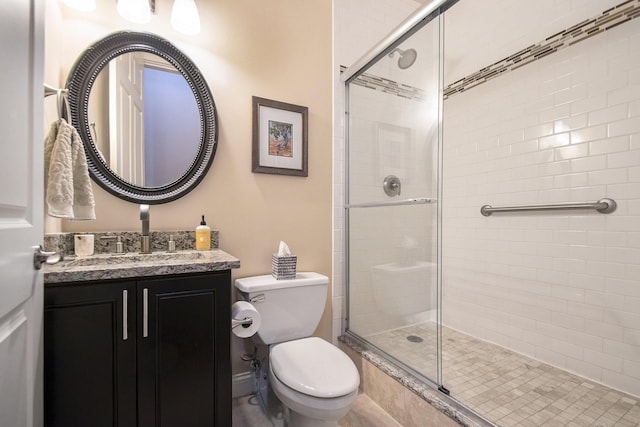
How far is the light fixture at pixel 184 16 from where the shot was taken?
1442 millimetres

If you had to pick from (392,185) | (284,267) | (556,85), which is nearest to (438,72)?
(392,185)

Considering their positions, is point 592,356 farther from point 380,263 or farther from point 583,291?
point 380,263

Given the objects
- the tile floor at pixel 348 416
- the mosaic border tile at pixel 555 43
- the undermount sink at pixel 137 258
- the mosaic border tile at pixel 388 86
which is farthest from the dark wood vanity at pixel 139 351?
the mosaic border tile at pixel 555 43

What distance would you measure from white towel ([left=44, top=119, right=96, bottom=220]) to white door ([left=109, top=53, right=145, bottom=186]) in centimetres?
31

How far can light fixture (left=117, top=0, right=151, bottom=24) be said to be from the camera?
1348 millimetres

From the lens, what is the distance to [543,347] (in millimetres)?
1845

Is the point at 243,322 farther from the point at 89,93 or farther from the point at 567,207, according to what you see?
the point at 567,207

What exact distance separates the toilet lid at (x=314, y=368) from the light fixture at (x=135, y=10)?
1732 millimetres

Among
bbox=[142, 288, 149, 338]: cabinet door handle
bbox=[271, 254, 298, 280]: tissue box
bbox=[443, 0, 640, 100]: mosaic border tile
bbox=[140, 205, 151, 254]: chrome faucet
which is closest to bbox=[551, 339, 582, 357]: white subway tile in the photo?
bbox=[271, 254, 298, 280]: tissue box

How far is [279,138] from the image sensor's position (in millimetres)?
1775

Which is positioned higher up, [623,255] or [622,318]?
[623,255]

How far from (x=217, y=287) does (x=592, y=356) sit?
2.10 m

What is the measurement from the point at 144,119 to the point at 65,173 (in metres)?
0.56

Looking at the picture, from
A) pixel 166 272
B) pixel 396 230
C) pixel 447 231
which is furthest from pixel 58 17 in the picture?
pixel 447 231
